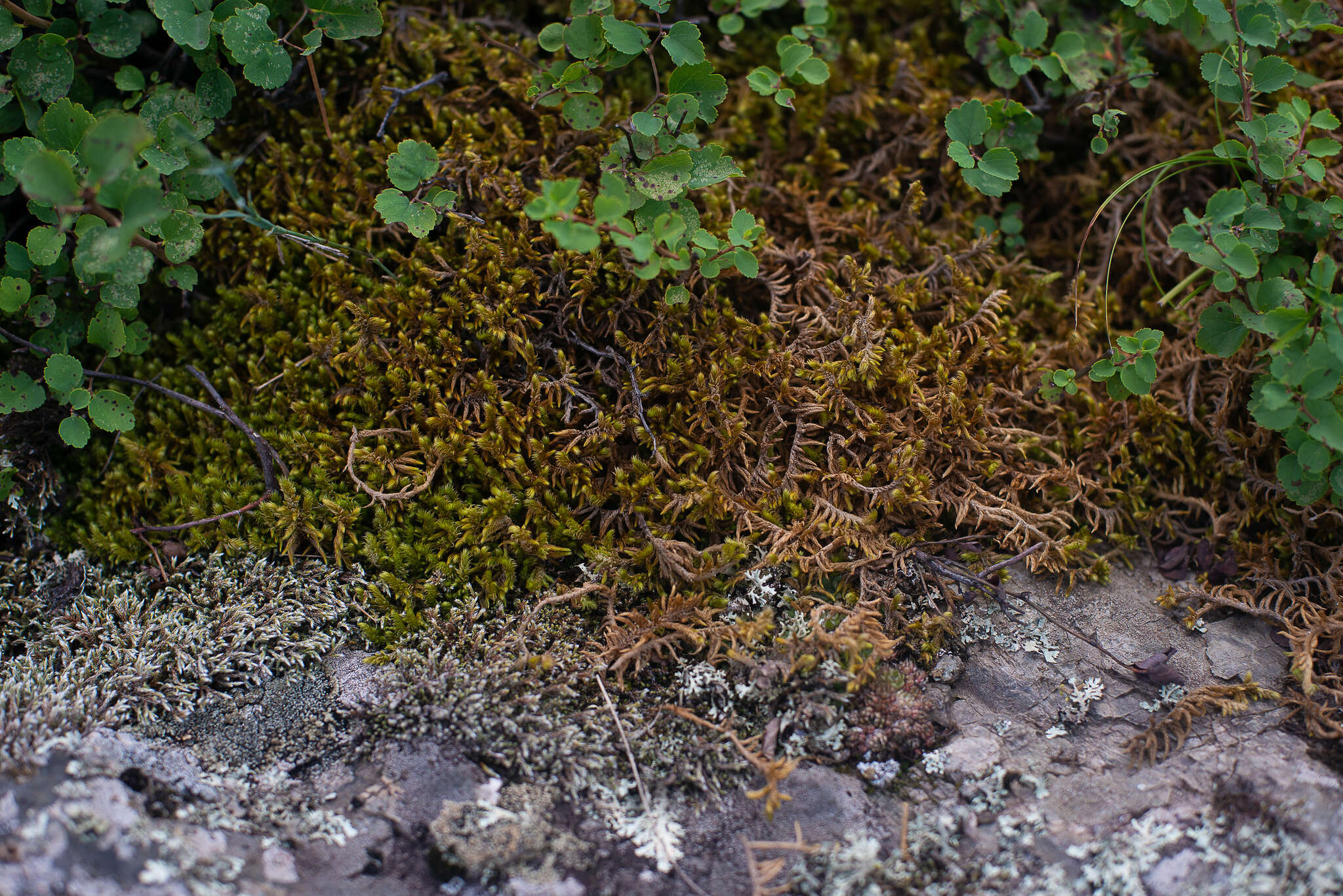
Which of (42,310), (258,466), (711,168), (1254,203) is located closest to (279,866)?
(258,466)

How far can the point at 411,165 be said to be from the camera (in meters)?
2.63

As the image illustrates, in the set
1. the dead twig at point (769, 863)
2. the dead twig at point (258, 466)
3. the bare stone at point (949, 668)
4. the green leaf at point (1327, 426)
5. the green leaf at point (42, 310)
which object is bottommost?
the dead twig at point (769, 863)

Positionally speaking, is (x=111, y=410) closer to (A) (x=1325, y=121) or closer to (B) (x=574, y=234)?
(B) (x=574, y=234)

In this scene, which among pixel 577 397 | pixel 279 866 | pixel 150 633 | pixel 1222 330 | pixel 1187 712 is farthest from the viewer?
pixel 577 397

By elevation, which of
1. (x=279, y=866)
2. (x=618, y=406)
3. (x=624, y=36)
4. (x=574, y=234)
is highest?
(x=624, y=36)

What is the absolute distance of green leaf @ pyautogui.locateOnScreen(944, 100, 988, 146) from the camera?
282cm

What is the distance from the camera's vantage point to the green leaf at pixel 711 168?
2.62 meters

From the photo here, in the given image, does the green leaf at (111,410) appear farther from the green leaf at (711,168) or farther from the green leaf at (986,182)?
the green leaf at (986,182)

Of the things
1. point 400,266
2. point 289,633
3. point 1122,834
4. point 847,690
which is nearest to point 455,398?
point 400,266

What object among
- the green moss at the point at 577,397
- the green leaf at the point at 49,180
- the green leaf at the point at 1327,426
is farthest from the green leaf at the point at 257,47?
the green leaf at the point at 1327,426

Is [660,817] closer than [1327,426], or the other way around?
[660,817]

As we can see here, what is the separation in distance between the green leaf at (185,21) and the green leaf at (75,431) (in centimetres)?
126

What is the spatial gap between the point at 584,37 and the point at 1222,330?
234cm

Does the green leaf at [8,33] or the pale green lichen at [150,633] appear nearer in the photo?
the pale green lichen at [150,633]
